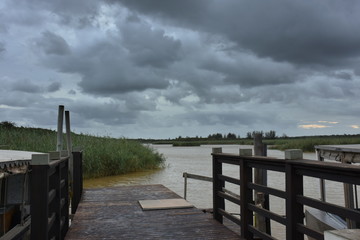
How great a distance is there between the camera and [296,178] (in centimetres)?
381

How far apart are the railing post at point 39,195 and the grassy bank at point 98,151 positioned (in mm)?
13365

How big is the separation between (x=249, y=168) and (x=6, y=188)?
12.4 ft

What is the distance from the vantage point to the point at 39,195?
12.4 feet

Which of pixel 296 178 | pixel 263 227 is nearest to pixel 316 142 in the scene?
pixel 263 227

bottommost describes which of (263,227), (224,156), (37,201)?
(263,227)

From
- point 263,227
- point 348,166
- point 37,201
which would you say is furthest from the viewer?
point 263,227

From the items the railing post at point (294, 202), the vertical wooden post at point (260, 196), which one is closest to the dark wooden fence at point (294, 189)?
the railing post at point (294, 202)

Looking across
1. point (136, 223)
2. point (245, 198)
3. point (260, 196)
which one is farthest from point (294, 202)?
point (260, 196)

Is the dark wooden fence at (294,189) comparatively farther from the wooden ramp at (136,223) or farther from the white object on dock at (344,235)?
the white object on dock at (344,235)

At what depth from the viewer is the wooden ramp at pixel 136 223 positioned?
557 centimetres

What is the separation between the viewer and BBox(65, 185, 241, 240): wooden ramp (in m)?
5.57

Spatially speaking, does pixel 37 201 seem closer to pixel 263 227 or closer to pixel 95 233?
pixel 95 233

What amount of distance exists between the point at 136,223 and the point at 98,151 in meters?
13.1

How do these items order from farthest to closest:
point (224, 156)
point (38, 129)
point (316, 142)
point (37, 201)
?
point (316, 142) → point (38, 129) → point (224, 156) → point (37, 201)
